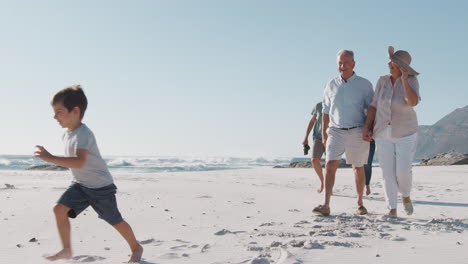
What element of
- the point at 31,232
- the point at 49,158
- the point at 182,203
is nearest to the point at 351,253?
the point at 49,158

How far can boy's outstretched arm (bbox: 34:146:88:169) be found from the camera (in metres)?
2.98

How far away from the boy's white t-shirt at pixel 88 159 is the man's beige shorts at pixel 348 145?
125 inches

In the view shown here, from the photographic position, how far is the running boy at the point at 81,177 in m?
3.19

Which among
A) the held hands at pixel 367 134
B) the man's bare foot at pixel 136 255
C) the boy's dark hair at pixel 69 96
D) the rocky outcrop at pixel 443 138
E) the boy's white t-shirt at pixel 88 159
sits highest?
the rocky outcrop at pixel 443 138

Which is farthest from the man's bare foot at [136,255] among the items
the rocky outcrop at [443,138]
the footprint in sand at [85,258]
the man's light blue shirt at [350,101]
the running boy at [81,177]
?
the rocky outcrop at [443,138]

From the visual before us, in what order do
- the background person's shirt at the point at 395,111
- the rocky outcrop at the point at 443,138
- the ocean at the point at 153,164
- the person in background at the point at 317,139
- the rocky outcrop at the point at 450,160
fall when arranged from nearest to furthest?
the background person's shirt at the point at 395,111 < the person in background at the point at 317,139 < the rocky outcrop at the point at 450,160 < the ocean at the point at 153,164 < the rocky outcrop at the point at 443,138

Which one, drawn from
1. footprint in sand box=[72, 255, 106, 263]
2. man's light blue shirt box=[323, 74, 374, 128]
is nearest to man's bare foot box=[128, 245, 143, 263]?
footprint in sand box=[72, 255, 106, 263]

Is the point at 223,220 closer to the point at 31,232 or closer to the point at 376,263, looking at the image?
the point at 31,232

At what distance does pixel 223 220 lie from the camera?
5.07 metres

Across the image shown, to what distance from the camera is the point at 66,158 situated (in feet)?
Answer: 10.1

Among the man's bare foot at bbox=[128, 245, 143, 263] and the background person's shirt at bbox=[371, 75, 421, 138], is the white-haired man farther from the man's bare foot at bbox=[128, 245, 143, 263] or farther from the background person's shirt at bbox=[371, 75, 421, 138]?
the man's bare foot at bbox=[128, 245, 143, 263]

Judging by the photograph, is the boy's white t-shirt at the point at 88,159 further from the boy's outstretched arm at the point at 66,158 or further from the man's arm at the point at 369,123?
the man's arm at the point at 369,123

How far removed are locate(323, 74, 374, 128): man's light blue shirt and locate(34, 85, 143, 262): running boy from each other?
3.28 m

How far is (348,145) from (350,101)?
560mm
